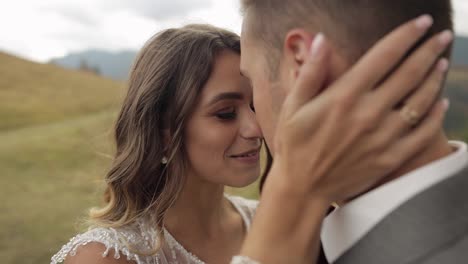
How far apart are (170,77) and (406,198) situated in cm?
156

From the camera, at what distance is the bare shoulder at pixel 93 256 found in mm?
2008

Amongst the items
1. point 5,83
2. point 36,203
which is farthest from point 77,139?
point 5,83

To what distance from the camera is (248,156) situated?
7.83 feet

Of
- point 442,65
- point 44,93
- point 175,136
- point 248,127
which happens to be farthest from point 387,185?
point 44,93

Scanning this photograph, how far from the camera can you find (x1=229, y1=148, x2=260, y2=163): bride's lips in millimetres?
2365

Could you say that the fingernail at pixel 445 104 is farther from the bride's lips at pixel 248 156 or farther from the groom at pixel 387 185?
the bride's lips at pixel 248 156

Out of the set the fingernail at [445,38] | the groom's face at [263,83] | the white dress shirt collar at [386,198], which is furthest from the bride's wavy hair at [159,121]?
the fingernail at [445,38]

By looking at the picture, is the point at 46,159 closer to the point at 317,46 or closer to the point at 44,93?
the point at 44,93

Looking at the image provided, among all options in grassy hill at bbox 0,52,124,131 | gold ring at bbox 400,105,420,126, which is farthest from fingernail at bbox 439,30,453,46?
grassy hill at bbox 0,52,124,131

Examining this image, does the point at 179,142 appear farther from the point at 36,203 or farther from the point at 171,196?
the point at 36,203

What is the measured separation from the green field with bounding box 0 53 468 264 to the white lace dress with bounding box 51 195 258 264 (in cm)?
40

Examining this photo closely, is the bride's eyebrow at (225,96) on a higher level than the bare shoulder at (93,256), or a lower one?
higher

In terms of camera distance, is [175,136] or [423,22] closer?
[423,22]

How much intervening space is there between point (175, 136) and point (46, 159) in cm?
1264
